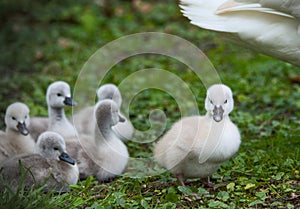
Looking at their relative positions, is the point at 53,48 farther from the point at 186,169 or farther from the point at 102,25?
the point at 186,169

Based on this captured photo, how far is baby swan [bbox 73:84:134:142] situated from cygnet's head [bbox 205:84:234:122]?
152 cm

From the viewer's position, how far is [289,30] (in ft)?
17.5

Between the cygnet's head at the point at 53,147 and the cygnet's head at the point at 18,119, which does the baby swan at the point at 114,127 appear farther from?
the cygnet's head at the point at 53,147

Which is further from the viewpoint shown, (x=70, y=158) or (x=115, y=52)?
(x=115, y=52)

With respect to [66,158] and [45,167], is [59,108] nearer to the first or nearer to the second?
[66,158]

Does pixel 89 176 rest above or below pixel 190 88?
below

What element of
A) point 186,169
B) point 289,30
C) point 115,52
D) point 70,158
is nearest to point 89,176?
point 70,158

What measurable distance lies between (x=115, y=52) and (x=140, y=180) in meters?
4.74

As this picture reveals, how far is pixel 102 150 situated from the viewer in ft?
18.8

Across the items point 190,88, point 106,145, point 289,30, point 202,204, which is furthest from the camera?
point 190,88

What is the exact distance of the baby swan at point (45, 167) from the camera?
508 cm

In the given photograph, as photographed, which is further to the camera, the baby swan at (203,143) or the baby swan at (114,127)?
the baby swan at (114,127)

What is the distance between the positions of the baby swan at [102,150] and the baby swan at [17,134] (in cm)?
48

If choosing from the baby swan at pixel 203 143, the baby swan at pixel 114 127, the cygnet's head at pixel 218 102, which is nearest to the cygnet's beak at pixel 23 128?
the baby swan at pixel 114 127
